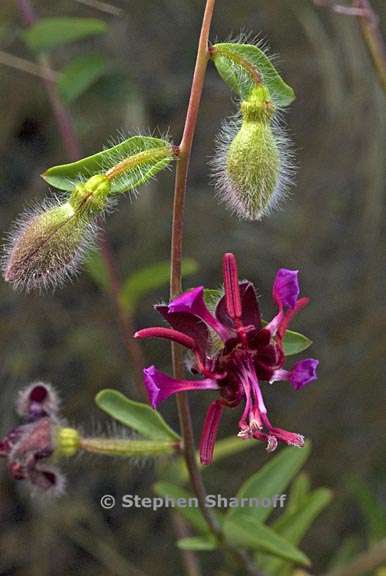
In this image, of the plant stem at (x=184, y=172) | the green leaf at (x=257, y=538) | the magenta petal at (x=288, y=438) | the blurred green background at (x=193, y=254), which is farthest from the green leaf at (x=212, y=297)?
the blurred green background at (x=193, y=254)

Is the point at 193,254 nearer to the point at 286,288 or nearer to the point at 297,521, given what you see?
the point at 297,521

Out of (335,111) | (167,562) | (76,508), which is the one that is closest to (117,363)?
(76,508)

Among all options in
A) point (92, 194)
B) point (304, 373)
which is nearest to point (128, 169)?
point (92, 194)

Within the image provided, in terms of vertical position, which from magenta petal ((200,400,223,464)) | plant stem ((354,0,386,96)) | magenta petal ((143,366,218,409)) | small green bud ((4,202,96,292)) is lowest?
magenta petal ((200,400,223,464))

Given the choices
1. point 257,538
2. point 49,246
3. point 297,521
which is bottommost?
point 297,521

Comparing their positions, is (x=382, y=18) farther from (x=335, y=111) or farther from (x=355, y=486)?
(x=355, y=486)

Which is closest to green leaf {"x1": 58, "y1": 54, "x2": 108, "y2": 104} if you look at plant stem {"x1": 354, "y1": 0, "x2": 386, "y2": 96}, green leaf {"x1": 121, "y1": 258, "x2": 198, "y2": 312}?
green leaf {"x1": 121, "y1": 258, "x2": 198, "y2": 312}

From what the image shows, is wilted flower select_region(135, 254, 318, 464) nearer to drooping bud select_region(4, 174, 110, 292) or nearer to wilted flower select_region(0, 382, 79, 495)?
drooping bud select_region(4, 174, 110, 292)
